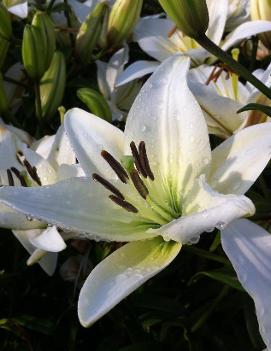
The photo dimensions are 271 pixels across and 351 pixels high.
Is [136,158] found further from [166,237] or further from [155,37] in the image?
[155,37]

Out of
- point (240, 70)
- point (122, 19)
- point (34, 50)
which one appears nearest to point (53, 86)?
point (34, 50)

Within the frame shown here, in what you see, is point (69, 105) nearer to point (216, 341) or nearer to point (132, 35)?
point (132, 35)

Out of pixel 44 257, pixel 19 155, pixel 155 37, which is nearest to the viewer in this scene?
pixel 44 257

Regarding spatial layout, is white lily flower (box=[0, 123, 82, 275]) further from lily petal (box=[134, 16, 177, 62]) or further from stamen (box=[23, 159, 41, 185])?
lily petal (box=[134, 16, 177, 62])

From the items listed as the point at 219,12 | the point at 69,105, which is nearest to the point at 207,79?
the point at 219,12

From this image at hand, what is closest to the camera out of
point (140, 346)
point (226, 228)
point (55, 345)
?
point (226, 228)

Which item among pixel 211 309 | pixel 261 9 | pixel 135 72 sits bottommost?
pixel 211 309
